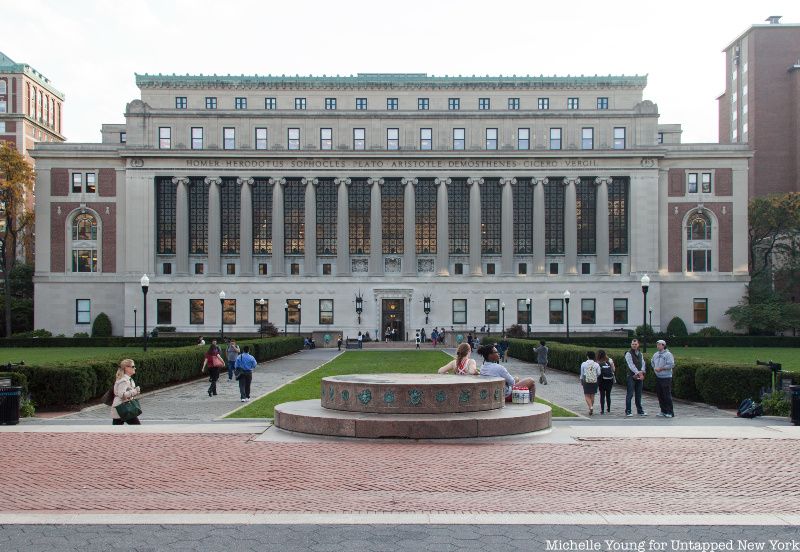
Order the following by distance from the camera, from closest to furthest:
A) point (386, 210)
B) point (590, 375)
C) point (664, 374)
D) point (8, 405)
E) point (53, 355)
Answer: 1. point (8, 405)
2. point (664, 374)
3. point (590, 375)
4. point (53, 355)
5. point (386, 210)

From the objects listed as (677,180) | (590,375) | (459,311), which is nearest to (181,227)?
(459,311)

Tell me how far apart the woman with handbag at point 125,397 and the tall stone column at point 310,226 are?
65335mm

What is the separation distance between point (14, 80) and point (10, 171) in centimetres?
3106

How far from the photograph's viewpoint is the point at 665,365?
22625mm

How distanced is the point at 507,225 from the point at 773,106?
4055 centimetres

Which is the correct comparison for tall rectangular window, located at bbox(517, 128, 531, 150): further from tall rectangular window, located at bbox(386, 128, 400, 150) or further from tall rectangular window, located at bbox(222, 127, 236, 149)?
tall rectangular window, located at bbox(222, 127, 236, 149)

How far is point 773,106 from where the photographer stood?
323 ft

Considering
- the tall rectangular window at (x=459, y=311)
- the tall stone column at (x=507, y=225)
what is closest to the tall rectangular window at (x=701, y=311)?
the tall stone column at (x=507, y=225)

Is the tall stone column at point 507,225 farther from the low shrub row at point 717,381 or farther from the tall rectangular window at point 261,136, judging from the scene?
the low shrub row at point 717,381

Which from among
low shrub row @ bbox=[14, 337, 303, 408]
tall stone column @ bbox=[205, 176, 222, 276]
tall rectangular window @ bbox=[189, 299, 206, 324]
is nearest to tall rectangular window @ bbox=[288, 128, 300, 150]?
tall stone column @ bbox=[205, 176, 222, 276]

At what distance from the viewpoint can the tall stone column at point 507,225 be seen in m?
84.2

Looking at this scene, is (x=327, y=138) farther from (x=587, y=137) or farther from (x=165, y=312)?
(x=587, y=137)

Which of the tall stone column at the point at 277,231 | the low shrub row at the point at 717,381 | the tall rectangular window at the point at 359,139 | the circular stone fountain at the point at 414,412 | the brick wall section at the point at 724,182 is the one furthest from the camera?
the tall rectangular window at the point at 359,139

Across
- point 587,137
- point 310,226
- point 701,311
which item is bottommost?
point 701,311
